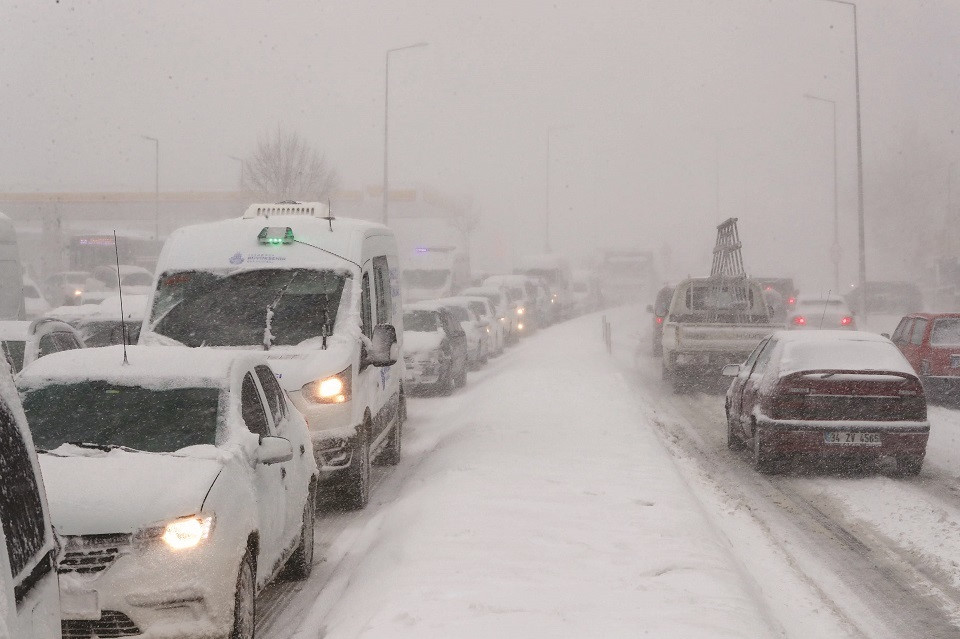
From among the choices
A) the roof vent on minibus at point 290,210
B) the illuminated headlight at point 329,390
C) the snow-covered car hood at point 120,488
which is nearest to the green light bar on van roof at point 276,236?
the roof vent on minibus at point 290,210

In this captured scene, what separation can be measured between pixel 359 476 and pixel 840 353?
5383mm

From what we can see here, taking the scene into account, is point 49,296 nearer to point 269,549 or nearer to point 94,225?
point 269,549

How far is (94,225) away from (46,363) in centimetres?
11262

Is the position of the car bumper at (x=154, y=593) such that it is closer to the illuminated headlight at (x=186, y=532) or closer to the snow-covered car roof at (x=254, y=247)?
the illuminated headlight at (x=186, y=532)

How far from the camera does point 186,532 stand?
5246 mm

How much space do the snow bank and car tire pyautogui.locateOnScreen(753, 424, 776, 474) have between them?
3.36ft

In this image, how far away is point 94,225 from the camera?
113 meters

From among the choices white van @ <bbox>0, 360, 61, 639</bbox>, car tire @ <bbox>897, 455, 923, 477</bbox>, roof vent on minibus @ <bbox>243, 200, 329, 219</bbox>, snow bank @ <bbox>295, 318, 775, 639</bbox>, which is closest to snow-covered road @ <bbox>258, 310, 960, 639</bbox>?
snow bank @ <bbox>295, 318, 775, 639</bbox>

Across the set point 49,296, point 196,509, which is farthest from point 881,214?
point 196,509

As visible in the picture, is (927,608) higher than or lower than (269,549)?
lower

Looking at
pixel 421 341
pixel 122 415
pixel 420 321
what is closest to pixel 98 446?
pixel 122 415

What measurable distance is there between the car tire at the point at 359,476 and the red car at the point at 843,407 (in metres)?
4.33

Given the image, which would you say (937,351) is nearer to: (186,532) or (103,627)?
(186,532)

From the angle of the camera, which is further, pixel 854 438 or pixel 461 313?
pixel 461 313
